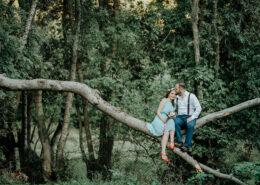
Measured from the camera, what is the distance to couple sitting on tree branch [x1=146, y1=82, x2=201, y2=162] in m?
4.99

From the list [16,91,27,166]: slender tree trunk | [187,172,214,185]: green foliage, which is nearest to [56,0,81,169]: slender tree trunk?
[16,91,27,166]: slender tree trunk

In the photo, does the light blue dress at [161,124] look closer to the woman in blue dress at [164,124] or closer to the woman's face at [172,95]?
the woman in blue dress at [164,124]

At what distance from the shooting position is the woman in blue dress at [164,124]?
4.97m

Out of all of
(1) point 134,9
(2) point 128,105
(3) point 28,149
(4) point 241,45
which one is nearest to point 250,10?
(4) point 241,45

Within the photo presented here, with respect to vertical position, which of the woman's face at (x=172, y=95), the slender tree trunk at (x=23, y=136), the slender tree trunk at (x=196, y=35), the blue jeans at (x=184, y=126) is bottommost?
the slender tree trunk at (x=23, y=136)

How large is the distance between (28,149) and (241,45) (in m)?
10.2

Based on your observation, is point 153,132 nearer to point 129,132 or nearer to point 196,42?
point 129,132

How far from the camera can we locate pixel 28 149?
34.3 ft

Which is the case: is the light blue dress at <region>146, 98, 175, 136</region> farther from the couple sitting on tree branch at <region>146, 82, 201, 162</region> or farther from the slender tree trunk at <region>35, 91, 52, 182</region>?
the slender tree trunk at <region>35, 91, 52, 182</region>

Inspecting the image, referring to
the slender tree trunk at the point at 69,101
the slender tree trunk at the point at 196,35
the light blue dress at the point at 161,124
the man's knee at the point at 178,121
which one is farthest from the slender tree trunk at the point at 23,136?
the slender tree trunk at the point at 196,35

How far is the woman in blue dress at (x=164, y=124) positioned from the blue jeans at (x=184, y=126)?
0.35 meters

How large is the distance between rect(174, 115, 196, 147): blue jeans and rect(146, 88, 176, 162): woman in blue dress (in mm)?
Answer: 349

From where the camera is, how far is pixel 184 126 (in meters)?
5.55

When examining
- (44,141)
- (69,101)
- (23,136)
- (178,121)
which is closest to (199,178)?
(178,121)
